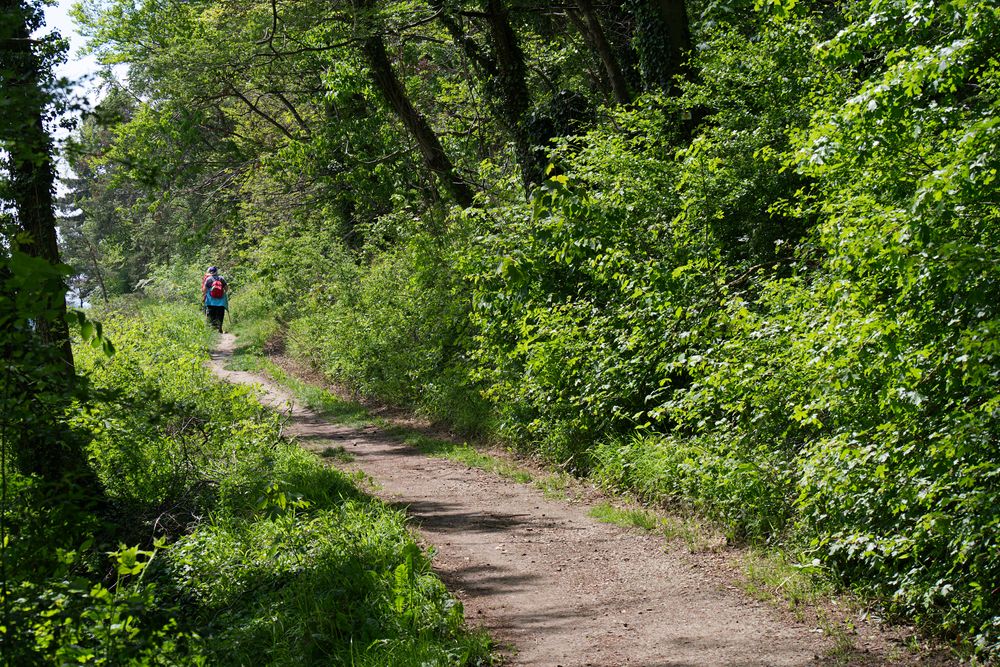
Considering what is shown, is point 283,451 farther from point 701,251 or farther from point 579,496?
point 701,251

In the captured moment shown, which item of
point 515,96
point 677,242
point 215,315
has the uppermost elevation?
point 515,96

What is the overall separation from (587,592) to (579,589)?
95 millimetres

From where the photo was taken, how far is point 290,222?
2497cm

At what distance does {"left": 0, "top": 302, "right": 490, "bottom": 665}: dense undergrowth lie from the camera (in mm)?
4871

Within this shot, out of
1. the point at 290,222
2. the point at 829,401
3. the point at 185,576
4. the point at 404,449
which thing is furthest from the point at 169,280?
the point at 829,401

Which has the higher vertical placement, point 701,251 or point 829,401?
point 701,251

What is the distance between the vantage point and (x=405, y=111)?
16.4 meters

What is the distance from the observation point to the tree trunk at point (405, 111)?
634 inches

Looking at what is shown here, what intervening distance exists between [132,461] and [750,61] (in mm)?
8874

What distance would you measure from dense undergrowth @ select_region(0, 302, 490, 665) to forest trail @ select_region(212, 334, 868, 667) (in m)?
0.51

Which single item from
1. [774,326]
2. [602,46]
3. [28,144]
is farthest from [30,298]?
[602,46]

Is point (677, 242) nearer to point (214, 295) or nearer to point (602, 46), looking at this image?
point (602, 46)

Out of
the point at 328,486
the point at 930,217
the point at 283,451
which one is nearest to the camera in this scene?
the point at 930,217

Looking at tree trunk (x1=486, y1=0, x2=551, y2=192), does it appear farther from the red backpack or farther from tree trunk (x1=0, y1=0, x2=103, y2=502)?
the red backpack
